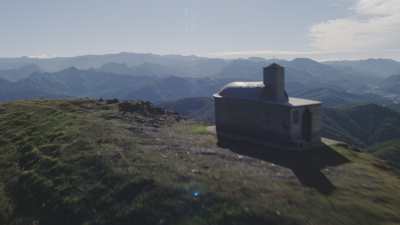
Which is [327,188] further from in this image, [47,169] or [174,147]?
[47,169]

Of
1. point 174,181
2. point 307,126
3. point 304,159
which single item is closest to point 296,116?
point 307,126

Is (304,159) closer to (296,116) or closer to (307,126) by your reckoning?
(296,116)

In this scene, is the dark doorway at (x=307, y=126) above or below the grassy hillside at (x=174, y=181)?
above

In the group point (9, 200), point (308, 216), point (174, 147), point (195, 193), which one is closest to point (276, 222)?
point (308, 216)

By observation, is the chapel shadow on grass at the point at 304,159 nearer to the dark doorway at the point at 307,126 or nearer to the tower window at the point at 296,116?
the dark doorway at the point at 307,126

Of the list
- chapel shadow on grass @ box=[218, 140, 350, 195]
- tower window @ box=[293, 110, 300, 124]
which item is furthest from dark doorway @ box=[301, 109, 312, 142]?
chapel shadow on grass @ box=[218, 140, 350, 195]

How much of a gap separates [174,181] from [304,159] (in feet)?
50.4

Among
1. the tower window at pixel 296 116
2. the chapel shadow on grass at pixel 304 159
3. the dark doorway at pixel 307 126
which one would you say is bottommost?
the chapel shadow on grass at pixel 304 159

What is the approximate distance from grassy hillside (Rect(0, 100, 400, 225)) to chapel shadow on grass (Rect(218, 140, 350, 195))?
4.3 inches

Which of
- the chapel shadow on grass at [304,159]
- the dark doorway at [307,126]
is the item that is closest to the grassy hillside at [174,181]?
the chapel shadow on grass at [304,159]

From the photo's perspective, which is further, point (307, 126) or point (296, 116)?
point (307, 126)

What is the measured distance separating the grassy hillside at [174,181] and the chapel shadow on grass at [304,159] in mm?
110

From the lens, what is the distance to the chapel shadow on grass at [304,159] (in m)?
29.2

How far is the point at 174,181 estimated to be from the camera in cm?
2670
